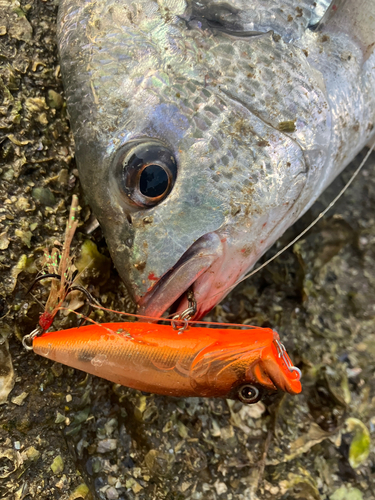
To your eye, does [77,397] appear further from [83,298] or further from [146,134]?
[146,134]

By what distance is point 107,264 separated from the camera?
1480 millimetres

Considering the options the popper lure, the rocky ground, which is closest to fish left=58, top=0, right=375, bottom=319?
the popper lure

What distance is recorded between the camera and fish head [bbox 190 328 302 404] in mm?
1082

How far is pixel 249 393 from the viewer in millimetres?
1117

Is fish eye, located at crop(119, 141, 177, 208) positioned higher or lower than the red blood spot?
Result: higher

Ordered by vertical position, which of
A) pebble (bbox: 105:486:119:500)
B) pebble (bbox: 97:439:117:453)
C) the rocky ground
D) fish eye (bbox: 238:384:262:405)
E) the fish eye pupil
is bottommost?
pebble (bbox: 105:486:119:500)

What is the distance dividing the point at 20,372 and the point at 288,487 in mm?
1246

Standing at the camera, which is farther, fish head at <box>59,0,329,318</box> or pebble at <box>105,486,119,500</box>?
pebble at <box>105,486,119,500</box>

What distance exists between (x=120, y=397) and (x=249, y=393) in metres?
0.65

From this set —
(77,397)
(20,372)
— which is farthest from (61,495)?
(20,372)

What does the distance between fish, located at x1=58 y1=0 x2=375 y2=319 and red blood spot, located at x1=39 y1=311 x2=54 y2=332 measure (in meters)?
0.29

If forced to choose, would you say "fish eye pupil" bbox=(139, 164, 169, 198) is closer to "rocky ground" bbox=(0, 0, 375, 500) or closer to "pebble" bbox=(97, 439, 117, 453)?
"rocky ground" bbox=(0, 0, 375, 500)

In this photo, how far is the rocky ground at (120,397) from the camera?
1.27 m

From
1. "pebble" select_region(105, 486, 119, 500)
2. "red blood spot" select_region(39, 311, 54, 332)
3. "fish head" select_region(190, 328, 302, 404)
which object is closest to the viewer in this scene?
"fish head" select_region(190, 328, 302, 404)
